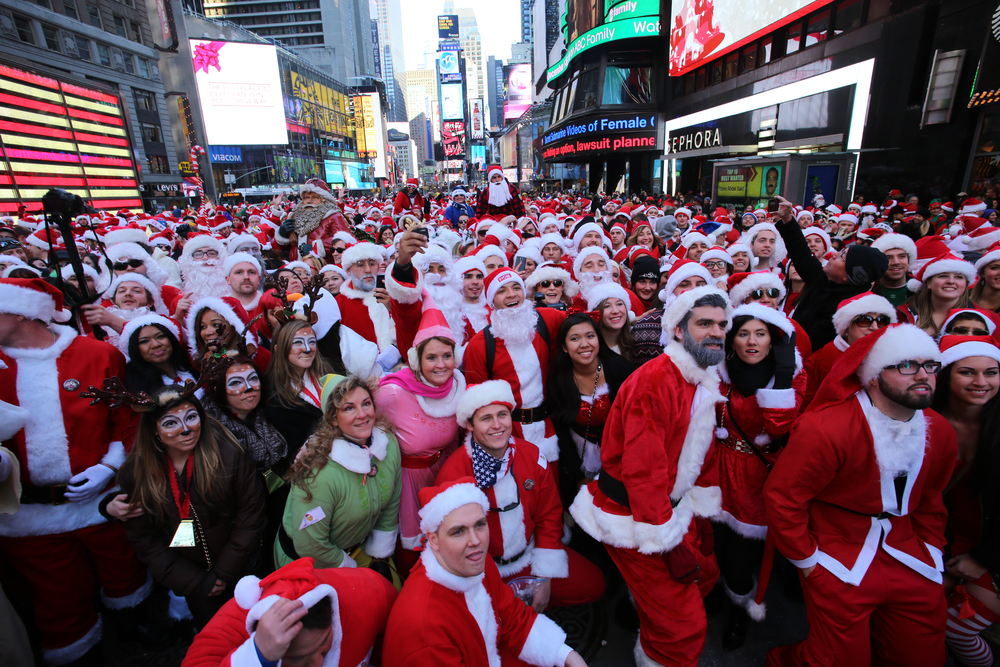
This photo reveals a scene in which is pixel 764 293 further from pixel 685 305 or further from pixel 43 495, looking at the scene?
pixel 43 495

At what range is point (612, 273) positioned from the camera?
5.31 m

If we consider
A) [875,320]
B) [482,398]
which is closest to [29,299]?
[482,398]

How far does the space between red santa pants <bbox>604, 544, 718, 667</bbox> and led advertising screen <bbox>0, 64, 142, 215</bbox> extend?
3490 centimetres

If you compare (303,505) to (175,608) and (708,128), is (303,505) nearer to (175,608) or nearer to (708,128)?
(175,608)

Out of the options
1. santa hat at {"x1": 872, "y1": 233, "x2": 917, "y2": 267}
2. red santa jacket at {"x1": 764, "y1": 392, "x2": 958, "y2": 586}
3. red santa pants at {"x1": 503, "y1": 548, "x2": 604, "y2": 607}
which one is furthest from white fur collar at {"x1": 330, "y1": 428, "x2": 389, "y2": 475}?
santa hat at {"x1": 872, "y1": 233, "x2": 917, "y2": 267}

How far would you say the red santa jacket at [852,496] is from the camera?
86.9 inches

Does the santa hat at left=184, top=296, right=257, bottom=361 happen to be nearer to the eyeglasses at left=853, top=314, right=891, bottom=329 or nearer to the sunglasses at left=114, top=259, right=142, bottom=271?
the sunglasses at left=114, top=259, right=142, bottom=271

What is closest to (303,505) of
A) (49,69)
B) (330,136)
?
(49,69)

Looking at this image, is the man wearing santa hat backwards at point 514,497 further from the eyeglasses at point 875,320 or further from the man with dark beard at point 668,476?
the eyeglasses at point 875,320

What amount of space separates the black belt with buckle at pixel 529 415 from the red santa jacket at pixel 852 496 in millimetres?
1514

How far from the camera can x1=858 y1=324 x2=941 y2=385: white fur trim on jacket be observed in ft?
6.71

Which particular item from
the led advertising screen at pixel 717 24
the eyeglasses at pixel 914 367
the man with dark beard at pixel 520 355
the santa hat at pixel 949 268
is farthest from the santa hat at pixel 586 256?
the led advertising screen at pixel 717 24

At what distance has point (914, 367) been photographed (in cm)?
205

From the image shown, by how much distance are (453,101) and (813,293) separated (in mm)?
139255
